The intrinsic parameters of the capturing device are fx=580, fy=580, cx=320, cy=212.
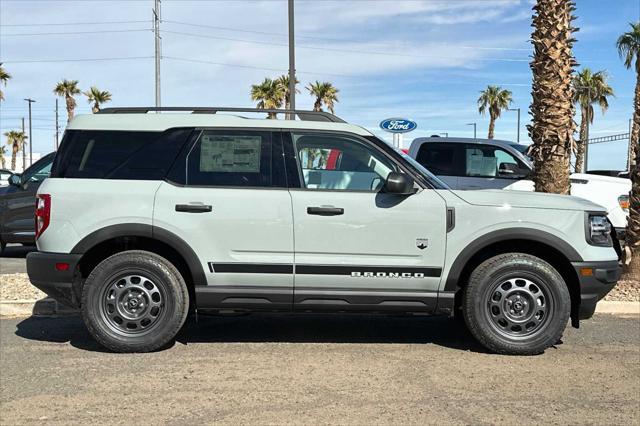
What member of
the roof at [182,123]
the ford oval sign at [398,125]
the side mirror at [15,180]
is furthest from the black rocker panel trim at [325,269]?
the ford oval sign at [398,125]

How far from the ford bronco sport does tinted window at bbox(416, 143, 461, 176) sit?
4.84 m

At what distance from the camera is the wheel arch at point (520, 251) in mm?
4875

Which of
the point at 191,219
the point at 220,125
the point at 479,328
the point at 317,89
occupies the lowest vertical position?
the point at 479,328

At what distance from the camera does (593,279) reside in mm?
4887

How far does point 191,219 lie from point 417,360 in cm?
225

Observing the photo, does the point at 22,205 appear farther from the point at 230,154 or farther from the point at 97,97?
the point at 97,97

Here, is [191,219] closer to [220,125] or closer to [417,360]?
[220,125]

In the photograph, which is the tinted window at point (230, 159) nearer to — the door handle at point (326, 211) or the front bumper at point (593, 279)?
the door handle at point (326, 211)

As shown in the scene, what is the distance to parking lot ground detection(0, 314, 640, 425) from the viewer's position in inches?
148

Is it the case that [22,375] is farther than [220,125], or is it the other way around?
[220,125]

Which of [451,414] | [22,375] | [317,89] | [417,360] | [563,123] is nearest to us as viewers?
[451,414]

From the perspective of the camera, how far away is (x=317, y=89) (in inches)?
1454

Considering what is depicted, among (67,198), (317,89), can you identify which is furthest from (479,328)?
(317,89)

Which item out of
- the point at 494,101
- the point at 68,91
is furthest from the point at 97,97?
the point at 494,101
